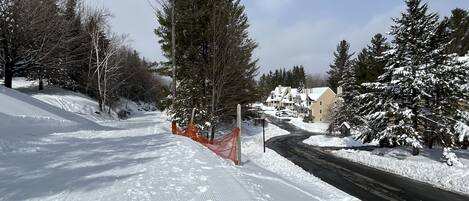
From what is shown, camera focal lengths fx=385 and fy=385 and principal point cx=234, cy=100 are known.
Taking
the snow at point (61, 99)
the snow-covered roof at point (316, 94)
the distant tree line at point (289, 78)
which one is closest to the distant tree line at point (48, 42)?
the snow at point (61, 99)

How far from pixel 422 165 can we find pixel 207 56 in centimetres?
1546

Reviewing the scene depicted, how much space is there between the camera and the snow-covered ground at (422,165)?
679 inches

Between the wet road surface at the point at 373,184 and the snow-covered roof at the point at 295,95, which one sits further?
the snow-covered roof at the point at 295,95

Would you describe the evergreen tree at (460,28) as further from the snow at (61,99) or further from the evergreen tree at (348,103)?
the snow at (61,99)

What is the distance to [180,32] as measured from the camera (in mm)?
29359

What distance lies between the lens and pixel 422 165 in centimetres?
2112

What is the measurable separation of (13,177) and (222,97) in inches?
798

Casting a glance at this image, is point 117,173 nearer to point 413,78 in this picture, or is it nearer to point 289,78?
point 413,78

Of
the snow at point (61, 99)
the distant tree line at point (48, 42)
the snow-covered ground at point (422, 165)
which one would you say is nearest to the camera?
the snow-covered ground at point (422, 165)

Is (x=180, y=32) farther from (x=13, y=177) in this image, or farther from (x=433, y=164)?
(x=13, y=177)

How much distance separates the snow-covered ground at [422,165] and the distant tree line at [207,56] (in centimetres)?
1007

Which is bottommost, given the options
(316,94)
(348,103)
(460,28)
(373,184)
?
(373,184)

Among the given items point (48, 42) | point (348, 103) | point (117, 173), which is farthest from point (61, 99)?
point (348, 103)

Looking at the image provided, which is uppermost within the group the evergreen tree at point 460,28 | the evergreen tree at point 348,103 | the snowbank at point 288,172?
the evergreen tree at point 460,28
